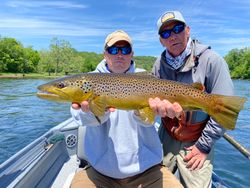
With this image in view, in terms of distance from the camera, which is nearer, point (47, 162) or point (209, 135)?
point (209, 135)

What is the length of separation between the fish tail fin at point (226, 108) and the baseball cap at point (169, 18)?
107 cm

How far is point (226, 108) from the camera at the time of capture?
3168 millimetres

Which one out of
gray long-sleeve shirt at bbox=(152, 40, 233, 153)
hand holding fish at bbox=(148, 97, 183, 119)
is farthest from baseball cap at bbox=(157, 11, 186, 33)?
hand holding fish at bbox=(148, 97, 183, 119)

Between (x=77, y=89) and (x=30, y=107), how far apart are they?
19072mm

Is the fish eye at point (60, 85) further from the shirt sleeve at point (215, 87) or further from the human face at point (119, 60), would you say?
the shirt sleeve at point (215, 87)

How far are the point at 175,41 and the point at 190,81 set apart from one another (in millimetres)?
485

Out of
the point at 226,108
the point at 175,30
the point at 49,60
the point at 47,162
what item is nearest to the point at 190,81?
the point at 175,30

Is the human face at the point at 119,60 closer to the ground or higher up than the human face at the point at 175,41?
closer to the ground

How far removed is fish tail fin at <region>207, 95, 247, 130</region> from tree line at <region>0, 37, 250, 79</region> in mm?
89435

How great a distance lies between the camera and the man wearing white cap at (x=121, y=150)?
346 cm

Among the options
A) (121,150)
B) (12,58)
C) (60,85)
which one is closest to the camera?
(60,85)

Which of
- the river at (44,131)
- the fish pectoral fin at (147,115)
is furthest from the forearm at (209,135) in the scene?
the river at (44,131)

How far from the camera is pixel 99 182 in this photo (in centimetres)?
350

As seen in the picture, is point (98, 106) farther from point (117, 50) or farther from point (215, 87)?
point (215, 87)
